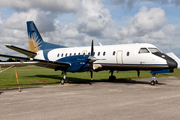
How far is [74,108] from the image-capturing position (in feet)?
24.0

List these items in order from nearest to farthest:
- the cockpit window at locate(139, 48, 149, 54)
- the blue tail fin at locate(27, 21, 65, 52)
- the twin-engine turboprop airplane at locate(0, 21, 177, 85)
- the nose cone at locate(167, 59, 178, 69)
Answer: the nose cone at locate(167, 59, 178, 69) < the twin-engine turboprop airplane at locate(0, 21, 177, 85) < the cockpit window at locate(139, 48, 149, 54) < the blue tail fin at locate(27, 21, 65, 52)

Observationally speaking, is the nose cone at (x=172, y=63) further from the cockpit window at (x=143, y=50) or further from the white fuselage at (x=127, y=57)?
the cockpit window at (x=143, y=50)

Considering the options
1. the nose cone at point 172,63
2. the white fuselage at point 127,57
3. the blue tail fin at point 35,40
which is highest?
the blue tail fin at point 35,40

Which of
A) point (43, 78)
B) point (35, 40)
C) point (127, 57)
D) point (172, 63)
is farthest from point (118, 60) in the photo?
point (35, 40)

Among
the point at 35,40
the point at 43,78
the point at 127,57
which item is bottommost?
the point at 43,78

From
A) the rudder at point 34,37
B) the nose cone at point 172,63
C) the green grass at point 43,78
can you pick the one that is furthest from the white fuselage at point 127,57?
the rudder at point 34,37

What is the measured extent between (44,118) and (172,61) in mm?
11881

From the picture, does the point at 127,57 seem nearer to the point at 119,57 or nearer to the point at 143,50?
the point at 119,57

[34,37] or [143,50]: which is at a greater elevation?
[34,37]

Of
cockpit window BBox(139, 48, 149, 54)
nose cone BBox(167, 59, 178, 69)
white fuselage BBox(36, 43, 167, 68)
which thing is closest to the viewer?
nose cone BBox(167, 59, 178, 69)

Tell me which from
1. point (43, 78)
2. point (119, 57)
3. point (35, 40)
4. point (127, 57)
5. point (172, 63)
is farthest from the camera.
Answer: point (35, 40)

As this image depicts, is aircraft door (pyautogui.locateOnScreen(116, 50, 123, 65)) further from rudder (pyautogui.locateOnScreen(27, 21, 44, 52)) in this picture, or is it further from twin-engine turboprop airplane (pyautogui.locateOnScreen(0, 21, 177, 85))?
rudder (pyautogui.locateOnScreen(27, 21, 44, 52))

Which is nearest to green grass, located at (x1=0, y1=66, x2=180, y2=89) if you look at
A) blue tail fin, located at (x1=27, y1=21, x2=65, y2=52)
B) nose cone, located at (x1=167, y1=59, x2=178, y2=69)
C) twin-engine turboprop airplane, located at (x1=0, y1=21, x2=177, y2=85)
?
twin-engine turboprop airplane, located at (x1=0, y1=21, x2=177, y2=85)

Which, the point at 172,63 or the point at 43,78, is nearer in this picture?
the point at 172,63
